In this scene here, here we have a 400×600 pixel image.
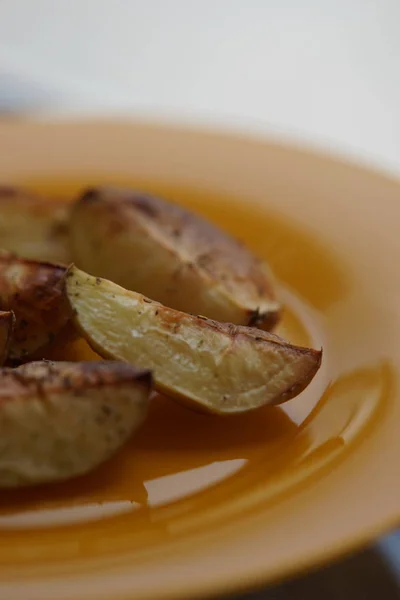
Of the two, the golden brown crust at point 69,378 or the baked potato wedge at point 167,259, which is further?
the baked potato wedge at point 167,259

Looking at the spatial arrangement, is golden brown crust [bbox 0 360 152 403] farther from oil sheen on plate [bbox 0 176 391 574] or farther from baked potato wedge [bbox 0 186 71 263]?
baked potato wedge [bbox 0 186 71 263]

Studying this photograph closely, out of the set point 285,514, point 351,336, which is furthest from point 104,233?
point 285,514

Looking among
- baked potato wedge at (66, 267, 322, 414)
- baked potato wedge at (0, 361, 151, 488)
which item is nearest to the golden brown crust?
baked potato wedge at (0, 361, 151, 488)

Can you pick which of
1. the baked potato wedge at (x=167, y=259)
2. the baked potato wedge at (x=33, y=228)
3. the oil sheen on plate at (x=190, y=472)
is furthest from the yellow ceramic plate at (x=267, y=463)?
the baked potato wedge at (x=33, y=228)

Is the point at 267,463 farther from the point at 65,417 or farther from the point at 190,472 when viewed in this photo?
the point at 65,417

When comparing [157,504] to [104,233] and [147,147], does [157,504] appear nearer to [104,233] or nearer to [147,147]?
[104,233]

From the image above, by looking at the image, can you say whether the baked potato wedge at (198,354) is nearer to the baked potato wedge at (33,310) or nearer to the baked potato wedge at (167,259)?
the baked potato wedge at (33,310)
